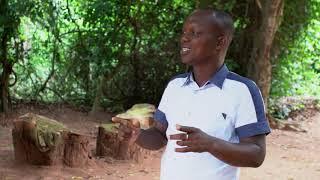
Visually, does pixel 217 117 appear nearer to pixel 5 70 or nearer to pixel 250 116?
pixel 250 116

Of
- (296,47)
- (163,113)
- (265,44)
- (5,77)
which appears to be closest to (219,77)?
(163,113)

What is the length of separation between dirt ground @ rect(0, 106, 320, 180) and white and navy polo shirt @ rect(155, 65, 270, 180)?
3140mm

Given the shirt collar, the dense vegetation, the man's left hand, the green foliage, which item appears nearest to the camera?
the man's left hand

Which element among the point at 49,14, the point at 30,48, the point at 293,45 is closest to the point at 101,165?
the point at 49,14

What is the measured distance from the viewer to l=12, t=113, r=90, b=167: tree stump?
4988 mm

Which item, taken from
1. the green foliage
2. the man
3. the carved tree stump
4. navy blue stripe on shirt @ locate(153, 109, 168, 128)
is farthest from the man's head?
the green foliage

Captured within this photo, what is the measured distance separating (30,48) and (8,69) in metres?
0.55

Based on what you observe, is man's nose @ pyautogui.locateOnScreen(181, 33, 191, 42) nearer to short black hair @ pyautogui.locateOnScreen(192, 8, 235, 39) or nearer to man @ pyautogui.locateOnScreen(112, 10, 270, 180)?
man @ pyautogui.locateOnScreen(112, 10, 270, 180)

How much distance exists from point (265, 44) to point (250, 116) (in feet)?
21.5

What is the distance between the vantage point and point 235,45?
901 cm

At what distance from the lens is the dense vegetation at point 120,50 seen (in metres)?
8.36

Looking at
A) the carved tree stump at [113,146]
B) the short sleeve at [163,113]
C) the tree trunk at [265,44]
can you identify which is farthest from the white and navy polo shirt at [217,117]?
the tree trunk at [265,44]

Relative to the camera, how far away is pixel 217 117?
6.21 feet

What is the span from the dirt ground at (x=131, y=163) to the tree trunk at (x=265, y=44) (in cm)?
94
